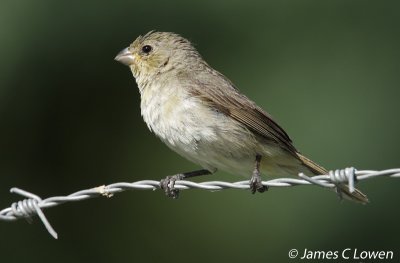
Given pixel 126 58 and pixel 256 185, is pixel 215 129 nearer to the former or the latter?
pixel 256 185

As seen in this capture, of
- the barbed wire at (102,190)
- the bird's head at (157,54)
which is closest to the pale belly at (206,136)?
the bird's head at (157,54)

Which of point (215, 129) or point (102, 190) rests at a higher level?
point (215, 129)

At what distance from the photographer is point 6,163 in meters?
8.80

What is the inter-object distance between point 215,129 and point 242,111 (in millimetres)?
330

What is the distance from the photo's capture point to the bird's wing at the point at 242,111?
6848mm

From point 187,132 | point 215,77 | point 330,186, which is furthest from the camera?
point 215,77

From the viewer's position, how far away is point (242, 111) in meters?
6.94

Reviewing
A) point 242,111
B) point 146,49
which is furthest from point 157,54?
point 242,111

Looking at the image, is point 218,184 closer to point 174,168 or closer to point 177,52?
point 177,52

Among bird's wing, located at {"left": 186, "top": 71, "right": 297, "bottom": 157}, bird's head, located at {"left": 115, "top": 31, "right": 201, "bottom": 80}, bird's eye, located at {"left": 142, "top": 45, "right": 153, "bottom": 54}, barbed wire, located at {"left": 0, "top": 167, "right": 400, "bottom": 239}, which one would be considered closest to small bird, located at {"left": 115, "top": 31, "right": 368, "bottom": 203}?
bird's wing, located at {"left": 186, "top": 71, "right": 297, "bottom": 157}

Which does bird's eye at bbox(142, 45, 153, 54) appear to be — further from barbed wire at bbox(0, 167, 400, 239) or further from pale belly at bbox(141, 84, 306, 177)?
barbed wire at bbox(0, 167, 400, 239)

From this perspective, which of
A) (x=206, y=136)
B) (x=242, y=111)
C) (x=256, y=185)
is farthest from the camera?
(x=242, y=111)

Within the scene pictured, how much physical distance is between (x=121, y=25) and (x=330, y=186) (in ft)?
13.5

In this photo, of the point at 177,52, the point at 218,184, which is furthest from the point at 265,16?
the point at 218,184
